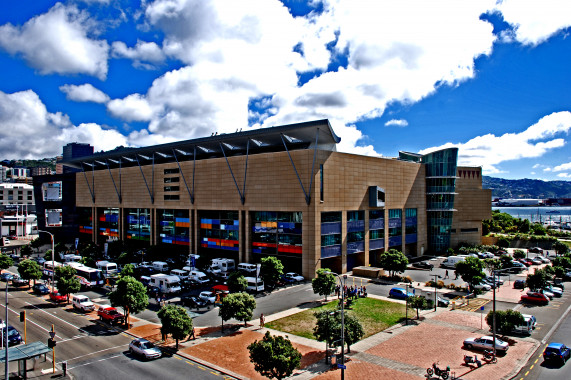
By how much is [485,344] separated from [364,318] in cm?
1366

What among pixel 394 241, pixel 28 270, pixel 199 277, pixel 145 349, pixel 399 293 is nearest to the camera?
pixel 145 349

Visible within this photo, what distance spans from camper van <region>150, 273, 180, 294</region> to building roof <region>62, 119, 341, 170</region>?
29070 millimetres

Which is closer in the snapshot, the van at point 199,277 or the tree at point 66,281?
the tree at point 66,281

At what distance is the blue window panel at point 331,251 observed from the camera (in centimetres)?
6856

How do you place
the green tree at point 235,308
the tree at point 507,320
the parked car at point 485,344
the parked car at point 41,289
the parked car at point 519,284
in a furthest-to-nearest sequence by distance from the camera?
the parked car at point 519,284 < the parked car at point 41,289 < the green tree at point 235,308 < the tree at point 507,320 < the parked car at point 485,344

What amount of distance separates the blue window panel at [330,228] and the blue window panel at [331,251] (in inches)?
108

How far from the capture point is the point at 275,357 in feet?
87.8

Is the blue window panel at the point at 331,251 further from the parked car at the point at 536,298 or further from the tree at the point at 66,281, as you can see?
the tree at the point at 66,281

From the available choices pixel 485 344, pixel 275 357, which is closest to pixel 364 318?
pixel 485 344

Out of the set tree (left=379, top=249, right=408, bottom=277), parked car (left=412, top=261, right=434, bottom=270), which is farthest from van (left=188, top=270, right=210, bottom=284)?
parked car (left=412, top=261, right=434, bottom=270)

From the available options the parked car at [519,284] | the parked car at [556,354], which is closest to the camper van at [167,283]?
the parked car at [556,354]

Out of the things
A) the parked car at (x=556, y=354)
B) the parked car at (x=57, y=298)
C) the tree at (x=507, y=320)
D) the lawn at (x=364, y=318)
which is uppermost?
the tree at (x=507, y=320)

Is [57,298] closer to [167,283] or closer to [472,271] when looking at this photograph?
[167,283]

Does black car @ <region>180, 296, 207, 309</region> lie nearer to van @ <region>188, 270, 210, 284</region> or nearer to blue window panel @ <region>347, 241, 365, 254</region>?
van @ <region>188, 270, 210, 284</region>
